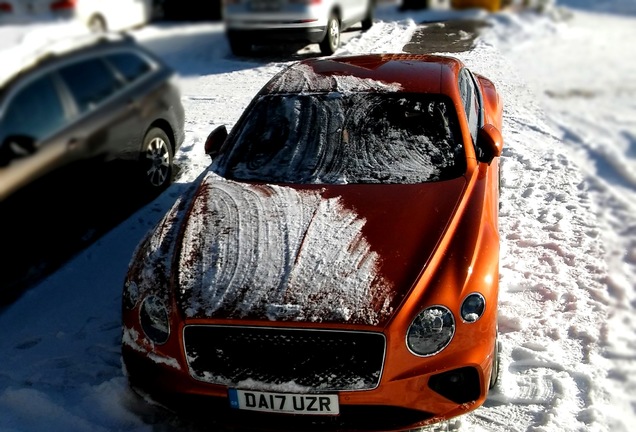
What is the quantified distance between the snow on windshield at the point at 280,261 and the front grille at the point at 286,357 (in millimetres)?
79

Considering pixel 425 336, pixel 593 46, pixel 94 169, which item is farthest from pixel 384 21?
pixel 425 336

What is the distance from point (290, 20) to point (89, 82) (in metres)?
5.83

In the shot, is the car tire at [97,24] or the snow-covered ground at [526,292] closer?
the snow-covered ground at [526,292]

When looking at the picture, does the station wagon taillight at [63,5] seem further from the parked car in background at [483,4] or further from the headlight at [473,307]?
the parked car in background at [483,4]

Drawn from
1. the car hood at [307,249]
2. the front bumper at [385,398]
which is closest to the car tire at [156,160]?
the car hood at [307,249]

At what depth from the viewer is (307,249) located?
10.2 ft

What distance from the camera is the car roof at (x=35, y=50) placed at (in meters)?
3.47

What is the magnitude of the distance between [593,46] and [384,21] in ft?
12.9

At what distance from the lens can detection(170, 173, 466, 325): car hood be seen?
9.27ft

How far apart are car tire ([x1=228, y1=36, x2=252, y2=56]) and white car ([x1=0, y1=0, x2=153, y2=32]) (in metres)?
3.35

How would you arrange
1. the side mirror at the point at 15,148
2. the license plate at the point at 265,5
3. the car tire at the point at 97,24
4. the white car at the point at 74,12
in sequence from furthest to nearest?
1. the license plate at the point at 265,5
2. the car tire at the point at 97,24
3. the white car at the point at 74,12
4. the side mirror at the point at 15,148

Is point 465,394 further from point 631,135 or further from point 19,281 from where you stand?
point 631,135

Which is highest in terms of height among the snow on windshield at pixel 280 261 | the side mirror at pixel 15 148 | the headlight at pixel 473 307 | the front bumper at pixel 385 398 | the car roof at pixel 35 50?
the car roof at pixel 35 50

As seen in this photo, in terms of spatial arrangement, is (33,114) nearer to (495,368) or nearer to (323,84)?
(323,84)
